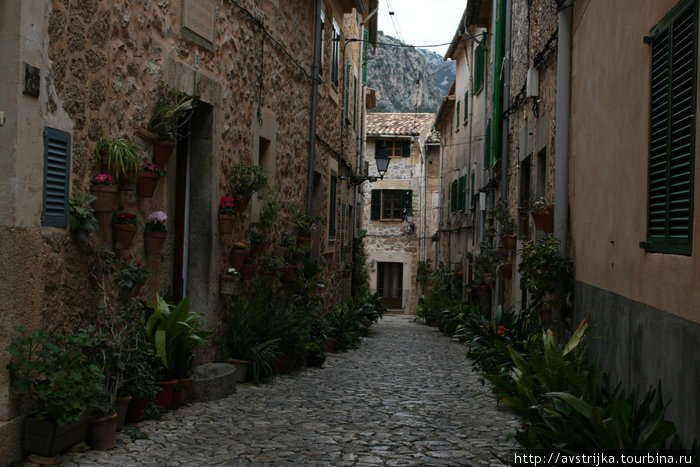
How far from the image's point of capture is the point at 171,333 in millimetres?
5539

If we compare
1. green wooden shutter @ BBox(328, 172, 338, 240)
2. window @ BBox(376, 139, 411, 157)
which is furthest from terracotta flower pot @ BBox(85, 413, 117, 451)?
window @ BBox(376, 139, 411, 157)

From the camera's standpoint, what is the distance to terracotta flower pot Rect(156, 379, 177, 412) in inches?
215

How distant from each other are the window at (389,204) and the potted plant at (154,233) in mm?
24685

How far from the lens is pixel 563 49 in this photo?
7141 mm

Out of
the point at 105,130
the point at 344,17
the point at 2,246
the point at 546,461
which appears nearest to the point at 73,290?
the point at 2,246

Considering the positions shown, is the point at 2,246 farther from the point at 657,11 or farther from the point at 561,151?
the point at 561,151

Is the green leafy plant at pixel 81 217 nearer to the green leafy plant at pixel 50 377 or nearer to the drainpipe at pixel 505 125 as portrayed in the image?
the green leafy plant at pixel 50 377

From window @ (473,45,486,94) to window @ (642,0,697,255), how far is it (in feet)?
39.2

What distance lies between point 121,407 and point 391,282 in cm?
2635

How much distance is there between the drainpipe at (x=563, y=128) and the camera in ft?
23.2

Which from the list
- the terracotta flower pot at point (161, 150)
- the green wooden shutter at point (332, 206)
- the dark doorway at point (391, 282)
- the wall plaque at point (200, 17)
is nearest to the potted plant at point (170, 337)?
the terracotta flower pot at point (161, 150)

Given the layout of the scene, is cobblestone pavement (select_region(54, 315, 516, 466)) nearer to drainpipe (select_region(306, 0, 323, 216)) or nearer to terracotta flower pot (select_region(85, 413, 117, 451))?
terracotta flower pot (select_region(85, 413, 117, 451))

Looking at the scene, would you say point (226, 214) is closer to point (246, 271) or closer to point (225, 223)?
point (225, 223)

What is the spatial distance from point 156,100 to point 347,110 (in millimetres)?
10847
